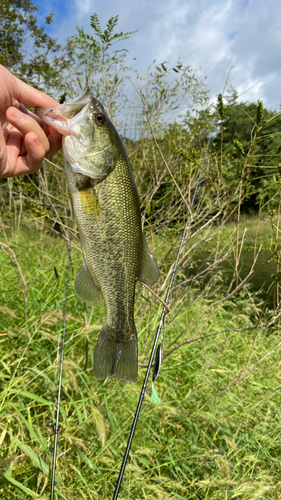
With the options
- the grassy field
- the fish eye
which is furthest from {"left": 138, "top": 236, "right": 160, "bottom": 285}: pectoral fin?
the grassy field

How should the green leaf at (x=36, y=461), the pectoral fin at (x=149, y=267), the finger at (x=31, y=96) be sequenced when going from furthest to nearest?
the green leaf at (x=36, y=461) < the finger at (x=31, y=96) < the pectoral fin at (x=149, y=267)

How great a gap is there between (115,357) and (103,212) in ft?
1.83

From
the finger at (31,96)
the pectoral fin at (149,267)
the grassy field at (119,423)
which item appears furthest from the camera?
the grassy field at (119,423)

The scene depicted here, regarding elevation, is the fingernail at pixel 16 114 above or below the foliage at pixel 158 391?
above

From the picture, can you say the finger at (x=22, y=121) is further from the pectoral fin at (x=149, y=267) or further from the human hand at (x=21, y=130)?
the pectoral fin at (x=149, y=267)

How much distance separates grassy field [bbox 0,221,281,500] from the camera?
7.25ft

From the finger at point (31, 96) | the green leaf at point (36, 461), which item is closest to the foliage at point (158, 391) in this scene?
the green leaf at point (36, 461)

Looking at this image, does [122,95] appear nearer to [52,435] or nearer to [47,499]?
[52,435]

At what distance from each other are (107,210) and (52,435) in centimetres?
187

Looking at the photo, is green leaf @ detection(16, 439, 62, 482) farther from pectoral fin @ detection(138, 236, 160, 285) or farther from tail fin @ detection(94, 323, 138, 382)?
pectoral fin @ detection(138, 236, 160, 285)

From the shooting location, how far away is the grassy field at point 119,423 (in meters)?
2.21

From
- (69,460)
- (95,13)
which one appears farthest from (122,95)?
(69,460)

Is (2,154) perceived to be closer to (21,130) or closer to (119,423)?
(21,130)

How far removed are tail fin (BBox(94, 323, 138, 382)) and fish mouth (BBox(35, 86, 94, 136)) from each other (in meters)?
0.77
